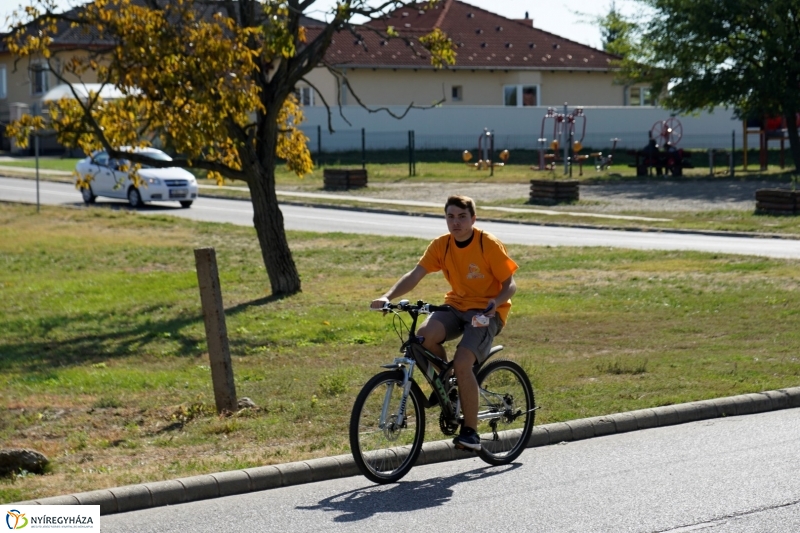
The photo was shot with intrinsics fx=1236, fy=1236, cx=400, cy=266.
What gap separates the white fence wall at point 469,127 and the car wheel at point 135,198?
62.4 feet

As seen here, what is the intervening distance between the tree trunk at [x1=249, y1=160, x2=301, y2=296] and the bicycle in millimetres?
8889

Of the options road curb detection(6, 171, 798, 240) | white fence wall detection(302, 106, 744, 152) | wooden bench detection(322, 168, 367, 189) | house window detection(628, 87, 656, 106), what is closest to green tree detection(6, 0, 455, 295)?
road curb detection(6, 171, 798, 240)

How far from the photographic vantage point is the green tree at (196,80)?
15.0 metres

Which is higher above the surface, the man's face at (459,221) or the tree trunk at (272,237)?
the man's face at (459,221)

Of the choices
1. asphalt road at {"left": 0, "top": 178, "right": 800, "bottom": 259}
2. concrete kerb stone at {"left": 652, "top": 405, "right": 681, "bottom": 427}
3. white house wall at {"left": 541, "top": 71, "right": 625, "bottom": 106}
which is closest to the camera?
concrete kerb stone at {"left": 652, "top": 405, "right": 681, "bottom": 427}

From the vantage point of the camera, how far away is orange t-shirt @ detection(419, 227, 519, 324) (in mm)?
7688

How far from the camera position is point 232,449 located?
8.21 metres

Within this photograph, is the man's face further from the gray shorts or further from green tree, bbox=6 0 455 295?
green tree, bbox=6 0 455 295

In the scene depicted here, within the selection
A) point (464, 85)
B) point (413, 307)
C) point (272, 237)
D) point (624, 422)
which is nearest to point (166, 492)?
point (413, 307)

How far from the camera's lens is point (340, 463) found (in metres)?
7.72

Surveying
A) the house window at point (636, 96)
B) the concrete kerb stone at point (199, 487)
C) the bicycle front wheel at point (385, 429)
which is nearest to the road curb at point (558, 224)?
the bicycle front wheel at point (385, 429)

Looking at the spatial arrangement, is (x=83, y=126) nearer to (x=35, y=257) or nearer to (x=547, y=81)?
(x=35, y=257)

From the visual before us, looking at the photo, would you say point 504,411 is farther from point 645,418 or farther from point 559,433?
point 645,418

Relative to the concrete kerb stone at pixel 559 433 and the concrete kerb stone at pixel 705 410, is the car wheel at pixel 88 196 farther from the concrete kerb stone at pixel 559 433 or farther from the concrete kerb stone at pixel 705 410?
the concrete kerb stone at pixel 559 433
